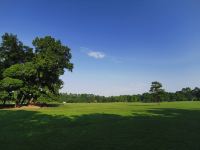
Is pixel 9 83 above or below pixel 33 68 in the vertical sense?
below

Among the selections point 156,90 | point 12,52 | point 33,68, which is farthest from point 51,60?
point 156,90

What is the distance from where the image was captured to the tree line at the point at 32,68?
54.2 meters

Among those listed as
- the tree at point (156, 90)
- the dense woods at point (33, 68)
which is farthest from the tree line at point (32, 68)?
the tree at point (156, 90)

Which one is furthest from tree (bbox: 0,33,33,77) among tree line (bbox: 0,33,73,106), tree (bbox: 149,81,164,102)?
tree (bbox: 149,81,164,102)

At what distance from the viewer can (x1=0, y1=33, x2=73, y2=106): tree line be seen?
178ft

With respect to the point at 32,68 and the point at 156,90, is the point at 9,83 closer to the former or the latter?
the point at 32,68

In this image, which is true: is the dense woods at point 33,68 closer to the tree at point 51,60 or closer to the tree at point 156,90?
the tree at point 51,60

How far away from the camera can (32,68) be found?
5419 centimetres

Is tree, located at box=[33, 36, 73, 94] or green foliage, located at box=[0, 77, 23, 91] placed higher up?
tree, located at box=[33, 36, 73, 94]

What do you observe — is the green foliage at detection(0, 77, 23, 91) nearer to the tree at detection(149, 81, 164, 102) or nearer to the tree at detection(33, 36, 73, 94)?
the tree at detection(33, 36, 73, 94)

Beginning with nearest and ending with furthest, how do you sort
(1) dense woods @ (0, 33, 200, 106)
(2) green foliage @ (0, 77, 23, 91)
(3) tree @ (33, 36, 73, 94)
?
(2) green foliage @ (0, 77, 23, 91) < (1) dense woods @ (0, 33, 200, 106) < (3) tree @ (33, 36, 73, 94)

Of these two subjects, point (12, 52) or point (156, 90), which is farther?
point (156, 90)

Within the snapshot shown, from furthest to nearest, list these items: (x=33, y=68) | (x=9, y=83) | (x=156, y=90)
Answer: (x=156, y=90) < (x=33, y=68) < (x=9, y=83)

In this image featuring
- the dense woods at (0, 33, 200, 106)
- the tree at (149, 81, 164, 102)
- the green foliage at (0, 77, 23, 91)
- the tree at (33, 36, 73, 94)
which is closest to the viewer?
the green foliage at (0, 77, 23, 91)
